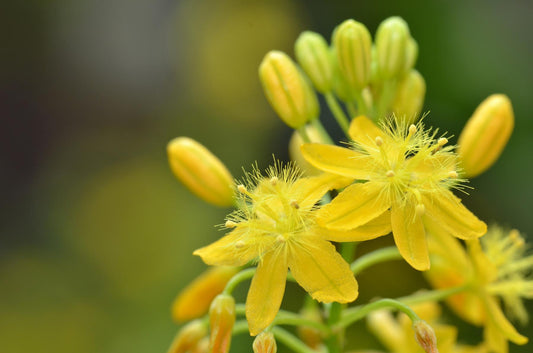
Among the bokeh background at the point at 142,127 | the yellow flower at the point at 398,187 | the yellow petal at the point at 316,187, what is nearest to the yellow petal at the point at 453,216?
the yellow flower at the point at 398,187

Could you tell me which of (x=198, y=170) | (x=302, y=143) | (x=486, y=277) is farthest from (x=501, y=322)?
(x=198, y=170)

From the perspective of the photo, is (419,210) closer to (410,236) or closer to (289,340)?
(410,236)

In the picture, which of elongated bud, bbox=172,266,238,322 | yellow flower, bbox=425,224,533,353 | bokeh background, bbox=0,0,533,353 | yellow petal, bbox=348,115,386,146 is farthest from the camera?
bokeh background, bbox=0,0,533,353

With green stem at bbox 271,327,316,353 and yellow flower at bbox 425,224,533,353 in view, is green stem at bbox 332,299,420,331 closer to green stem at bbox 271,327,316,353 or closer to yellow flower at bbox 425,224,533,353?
green stem at bbox 271,327,316,353

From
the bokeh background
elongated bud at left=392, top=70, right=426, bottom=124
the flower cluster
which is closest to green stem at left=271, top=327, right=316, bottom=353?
the flower cluster

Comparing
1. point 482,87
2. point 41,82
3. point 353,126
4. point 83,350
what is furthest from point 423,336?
point 41,82

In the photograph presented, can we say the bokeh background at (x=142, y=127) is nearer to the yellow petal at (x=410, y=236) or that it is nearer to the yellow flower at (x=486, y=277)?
the yellow flower at (x=486, y=277)
